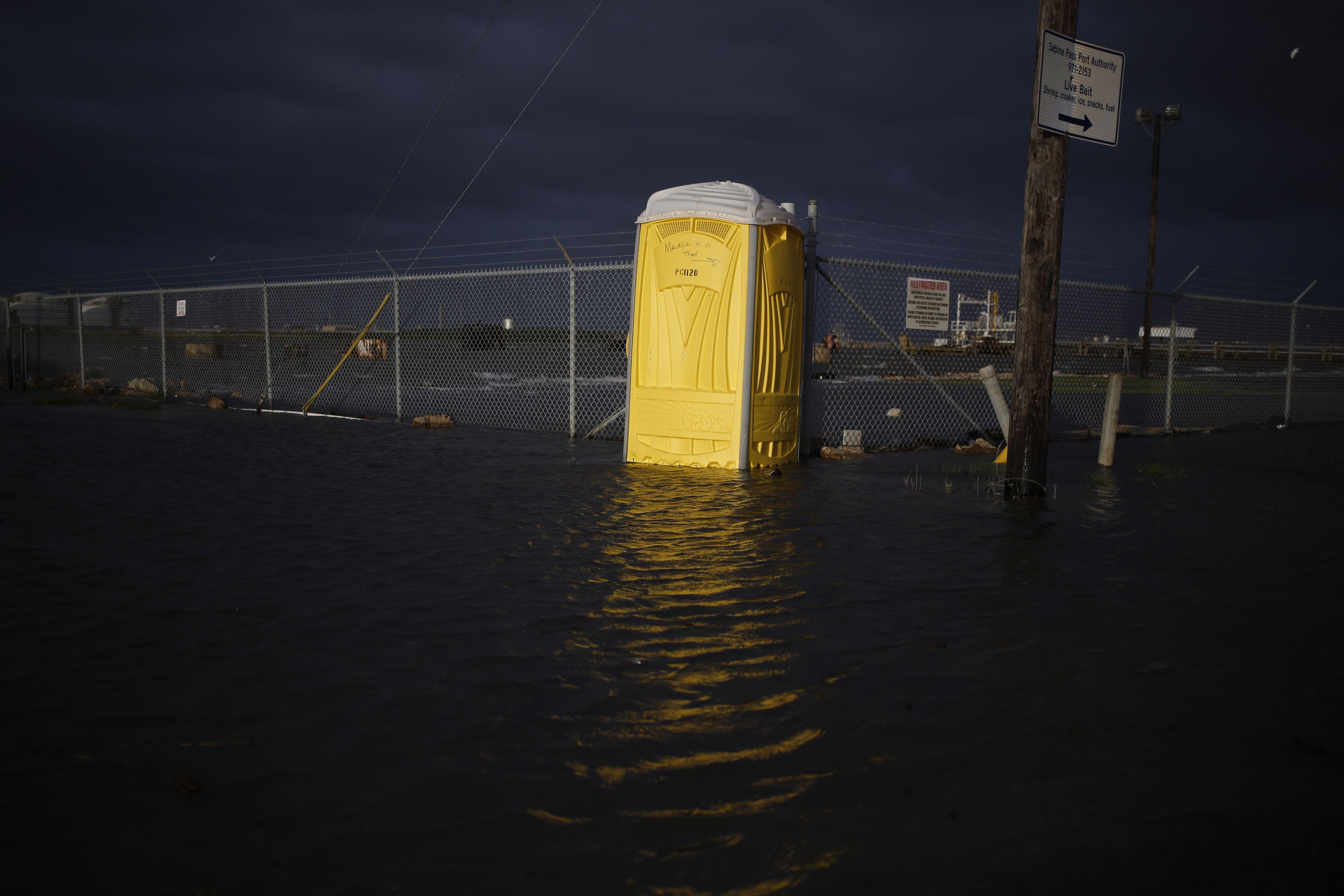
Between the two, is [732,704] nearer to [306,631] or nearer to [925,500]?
[306,631]

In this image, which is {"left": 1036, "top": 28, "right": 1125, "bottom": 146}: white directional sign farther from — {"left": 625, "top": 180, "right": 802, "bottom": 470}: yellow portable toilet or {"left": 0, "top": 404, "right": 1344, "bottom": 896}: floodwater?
{"left": 0, "top": 404, "right": 1344, "bottom": 896}: floodwater

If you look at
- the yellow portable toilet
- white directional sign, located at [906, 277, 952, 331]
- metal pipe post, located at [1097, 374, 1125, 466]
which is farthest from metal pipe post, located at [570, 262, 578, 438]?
metal pipe post, located at [1097, 374, 1125, 466]

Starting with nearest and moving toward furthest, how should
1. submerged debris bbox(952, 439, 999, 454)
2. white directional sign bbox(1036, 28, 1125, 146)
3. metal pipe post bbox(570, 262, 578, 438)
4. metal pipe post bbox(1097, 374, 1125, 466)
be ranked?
white directional sign bbox(1036, 28, 1125, 146) → metal pipe post bbox(1097, 374, 1125, 466) → submerged debris bbox(952, 439, 999, 454) → metal pipe post bbox(570, 262, 578, 438)

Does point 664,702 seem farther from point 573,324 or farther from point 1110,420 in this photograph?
point 573,324

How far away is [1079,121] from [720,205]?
3.04 m

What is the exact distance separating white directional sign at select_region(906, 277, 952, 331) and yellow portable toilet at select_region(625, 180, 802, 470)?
1396mm

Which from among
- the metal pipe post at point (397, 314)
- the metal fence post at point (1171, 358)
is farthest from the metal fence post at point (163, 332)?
the metal fence post at point (1171, 358)

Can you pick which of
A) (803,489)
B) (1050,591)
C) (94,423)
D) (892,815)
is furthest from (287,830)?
(94,423)

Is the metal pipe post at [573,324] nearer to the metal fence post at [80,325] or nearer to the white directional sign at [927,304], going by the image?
the white directional sign at [927,304]

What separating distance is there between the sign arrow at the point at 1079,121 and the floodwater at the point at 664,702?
3.01 m

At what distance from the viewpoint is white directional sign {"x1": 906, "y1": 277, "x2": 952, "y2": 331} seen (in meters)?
8.90

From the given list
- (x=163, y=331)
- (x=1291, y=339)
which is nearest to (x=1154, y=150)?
(x=1291, y=339)

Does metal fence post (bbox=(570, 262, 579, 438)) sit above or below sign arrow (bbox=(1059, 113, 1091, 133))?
below

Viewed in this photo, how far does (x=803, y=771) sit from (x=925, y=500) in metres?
4.52
